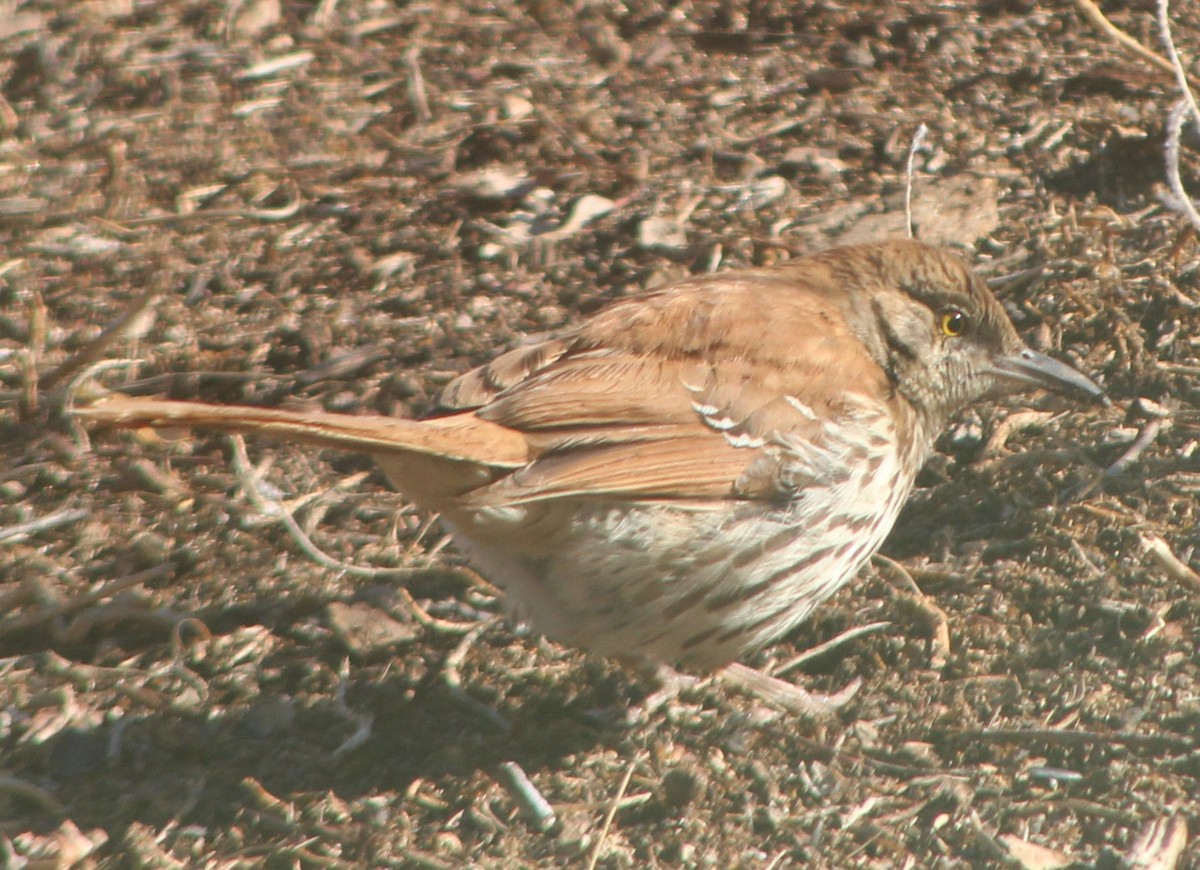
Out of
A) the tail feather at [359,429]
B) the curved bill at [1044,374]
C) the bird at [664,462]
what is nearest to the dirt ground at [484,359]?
the curved bill at [1044,374]

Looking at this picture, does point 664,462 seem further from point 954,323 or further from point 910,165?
point 910,165

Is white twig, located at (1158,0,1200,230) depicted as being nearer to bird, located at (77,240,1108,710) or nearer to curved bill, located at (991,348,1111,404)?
curved bill, located at (991,348,1111,404)

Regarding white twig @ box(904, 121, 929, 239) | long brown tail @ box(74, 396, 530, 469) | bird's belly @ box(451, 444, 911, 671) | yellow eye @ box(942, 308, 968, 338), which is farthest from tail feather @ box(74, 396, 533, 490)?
white twig @ box(904, 121, 929, 239)

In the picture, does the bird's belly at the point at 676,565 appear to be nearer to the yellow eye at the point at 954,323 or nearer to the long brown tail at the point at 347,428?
the long brown tail at the point at 347,428

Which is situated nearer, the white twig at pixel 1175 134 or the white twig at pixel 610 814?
the white twig at pixel 610 814

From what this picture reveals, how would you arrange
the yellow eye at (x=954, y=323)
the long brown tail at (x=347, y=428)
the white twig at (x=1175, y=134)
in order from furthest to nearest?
1. the white twig at (x=1175, y=134)
2. the yellow eye at (x=954, y=323)
3. the long brown tail at (x=347, y=428)

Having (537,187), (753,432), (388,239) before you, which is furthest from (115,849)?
(537,187)
